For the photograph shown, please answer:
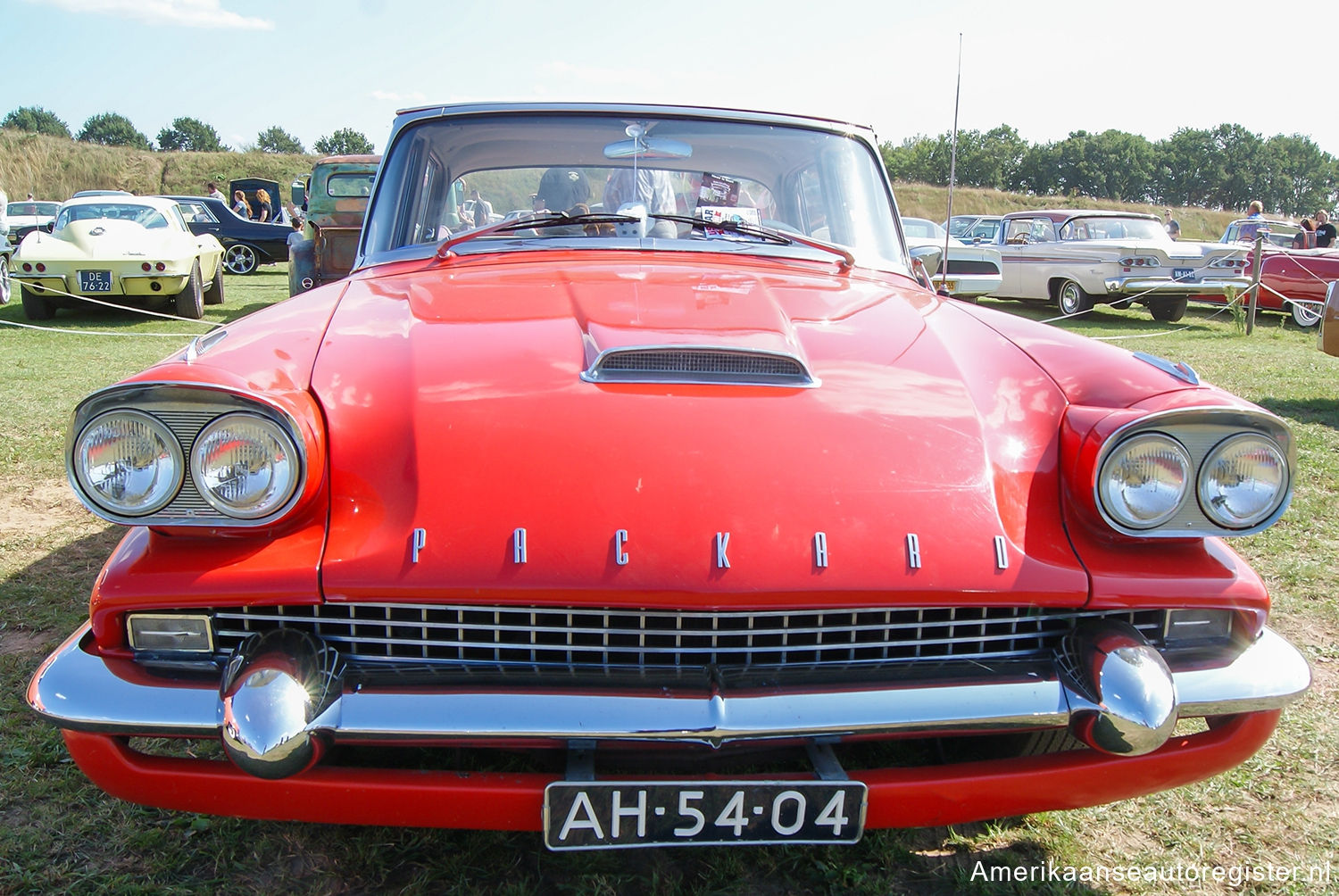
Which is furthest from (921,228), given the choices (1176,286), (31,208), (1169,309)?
(31,208)

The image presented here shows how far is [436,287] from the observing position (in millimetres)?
Answer: 2359

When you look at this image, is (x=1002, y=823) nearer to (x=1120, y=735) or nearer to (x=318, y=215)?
(x=1120, y=735)

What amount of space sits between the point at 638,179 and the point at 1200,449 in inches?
68.5

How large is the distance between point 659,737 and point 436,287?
1.34 meters

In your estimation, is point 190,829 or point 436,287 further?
point 436,287

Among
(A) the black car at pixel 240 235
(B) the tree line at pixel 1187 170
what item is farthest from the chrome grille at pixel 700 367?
(B) the tree line at pixel 1187 170

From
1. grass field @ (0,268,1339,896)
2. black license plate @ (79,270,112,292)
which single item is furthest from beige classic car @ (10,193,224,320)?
grass field @ (0,268,1339,896)

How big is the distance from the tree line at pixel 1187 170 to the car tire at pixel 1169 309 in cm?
5091

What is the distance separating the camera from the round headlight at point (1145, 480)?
1.66 metres

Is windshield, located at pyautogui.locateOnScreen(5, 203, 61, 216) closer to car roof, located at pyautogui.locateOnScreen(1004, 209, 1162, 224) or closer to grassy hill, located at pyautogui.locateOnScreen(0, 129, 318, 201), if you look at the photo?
grassy hill, located at pyautogui.locateOnScreen(0, 129, 318, 201)

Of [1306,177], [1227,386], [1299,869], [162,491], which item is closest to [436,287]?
[162,491]

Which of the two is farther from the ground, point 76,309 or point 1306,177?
point 1306,177

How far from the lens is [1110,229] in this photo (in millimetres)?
12602

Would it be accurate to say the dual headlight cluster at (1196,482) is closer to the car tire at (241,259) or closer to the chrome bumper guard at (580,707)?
the chrome bumper guard at (580,707)
